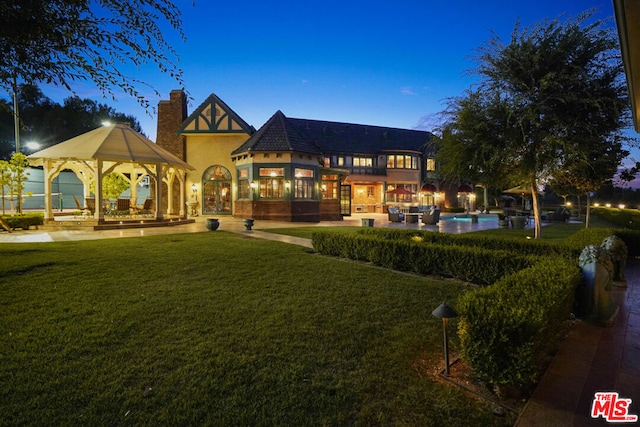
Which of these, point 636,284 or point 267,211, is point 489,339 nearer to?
point 636,284

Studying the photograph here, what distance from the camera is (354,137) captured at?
34.5 metres

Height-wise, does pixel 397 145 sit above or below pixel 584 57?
above

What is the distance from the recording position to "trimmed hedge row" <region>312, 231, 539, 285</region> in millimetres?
6105

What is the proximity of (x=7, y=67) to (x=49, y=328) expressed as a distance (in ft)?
10.7

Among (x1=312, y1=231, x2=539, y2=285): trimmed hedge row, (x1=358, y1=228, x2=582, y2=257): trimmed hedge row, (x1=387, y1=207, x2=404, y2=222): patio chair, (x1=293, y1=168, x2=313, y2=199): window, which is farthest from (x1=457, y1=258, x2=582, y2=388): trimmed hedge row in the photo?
(x1=293, y1=168, x2=313, y2=199): window

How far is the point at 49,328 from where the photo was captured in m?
4.07

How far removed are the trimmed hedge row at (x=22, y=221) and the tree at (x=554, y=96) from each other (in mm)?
18340

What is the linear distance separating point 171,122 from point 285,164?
11.4m

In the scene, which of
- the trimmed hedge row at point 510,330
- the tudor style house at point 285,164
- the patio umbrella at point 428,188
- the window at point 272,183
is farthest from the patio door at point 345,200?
the trimmed hedge row at point 510,330

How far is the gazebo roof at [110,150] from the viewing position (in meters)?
14.9

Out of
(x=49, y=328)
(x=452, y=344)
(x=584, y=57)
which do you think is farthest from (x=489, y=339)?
(x=584, y=57)

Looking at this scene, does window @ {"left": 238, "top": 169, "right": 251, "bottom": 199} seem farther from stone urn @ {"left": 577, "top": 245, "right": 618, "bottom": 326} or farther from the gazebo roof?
stone urn @ {"left": 577, "top": 245, "right": 618, "bottom": 326}

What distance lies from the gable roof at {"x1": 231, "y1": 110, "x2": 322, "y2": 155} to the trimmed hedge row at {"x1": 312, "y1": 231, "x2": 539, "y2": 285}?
12.5 metres

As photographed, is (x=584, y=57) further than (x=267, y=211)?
No
